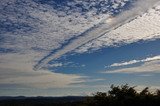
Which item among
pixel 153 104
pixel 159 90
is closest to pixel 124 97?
pixel 153 104

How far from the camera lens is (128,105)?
3145 cm

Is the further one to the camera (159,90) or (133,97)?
(159,90)

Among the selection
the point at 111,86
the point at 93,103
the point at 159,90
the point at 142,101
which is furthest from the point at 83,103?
the point at 159,90

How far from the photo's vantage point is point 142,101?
31734 mm

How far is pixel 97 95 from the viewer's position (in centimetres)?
3259

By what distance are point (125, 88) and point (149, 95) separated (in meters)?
2.46

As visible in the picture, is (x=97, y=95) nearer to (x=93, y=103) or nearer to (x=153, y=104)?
(x=93, y=103)

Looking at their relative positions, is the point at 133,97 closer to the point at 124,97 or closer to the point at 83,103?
the point at 124,97

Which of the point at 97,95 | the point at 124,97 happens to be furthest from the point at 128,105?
the point at 97,95

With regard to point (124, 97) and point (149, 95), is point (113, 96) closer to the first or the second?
point (124, 97)

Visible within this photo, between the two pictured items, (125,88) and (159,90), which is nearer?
(125,88)

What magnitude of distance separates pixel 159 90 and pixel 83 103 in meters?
8.43

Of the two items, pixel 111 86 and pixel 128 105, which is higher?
pixel 111 86

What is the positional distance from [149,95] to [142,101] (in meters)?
0.99
